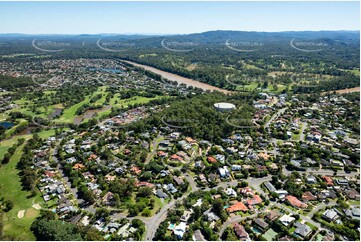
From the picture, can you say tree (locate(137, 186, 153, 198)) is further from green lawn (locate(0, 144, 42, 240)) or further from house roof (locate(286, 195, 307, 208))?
house roof (locate(286, 195, 307, 208))

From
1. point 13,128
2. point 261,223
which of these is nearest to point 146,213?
point 261,223

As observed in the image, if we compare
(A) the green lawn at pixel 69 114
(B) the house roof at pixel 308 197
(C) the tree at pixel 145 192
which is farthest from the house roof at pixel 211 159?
(A) the green lawn at pixel 69 114

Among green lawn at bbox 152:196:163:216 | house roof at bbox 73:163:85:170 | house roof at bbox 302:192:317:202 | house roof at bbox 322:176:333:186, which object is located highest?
house roof at bbox 73:163:85:170

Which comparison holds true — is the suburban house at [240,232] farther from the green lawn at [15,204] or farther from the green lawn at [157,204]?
the green lawn at [15,204]

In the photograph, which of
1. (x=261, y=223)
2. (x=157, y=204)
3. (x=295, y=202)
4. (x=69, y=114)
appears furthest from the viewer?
(x=69, y=114)

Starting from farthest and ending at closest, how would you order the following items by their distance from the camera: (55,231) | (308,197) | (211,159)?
(211,159)
(308,197)
(55,231)

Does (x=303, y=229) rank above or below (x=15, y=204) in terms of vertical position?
above

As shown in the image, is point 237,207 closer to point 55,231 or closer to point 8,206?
point 55,231

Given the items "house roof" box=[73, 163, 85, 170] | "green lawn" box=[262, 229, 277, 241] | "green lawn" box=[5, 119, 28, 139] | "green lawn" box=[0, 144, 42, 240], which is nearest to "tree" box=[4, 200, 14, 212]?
"green lawn" box=[0, 144, 42, 240]
